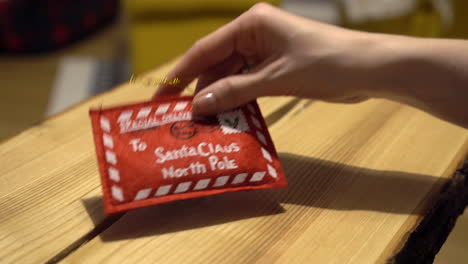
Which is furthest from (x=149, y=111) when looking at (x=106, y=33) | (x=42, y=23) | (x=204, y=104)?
(x=106, y=33)

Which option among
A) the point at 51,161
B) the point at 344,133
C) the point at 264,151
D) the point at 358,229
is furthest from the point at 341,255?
the point at 51,161

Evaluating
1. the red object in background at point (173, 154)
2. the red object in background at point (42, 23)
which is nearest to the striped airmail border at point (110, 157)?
the red object in background at point (173, 154)

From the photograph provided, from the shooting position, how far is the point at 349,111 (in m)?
0.80

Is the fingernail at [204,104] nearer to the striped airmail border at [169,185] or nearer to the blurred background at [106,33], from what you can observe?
the striped airmail border at [169,185]

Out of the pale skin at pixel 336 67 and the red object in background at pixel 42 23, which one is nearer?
the pale skin at pixel 336 67

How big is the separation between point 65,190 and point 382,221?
1.34 ft

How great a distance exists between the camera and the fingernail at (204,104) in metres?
0.61

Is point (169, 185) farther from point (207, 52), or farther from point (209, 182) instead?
point (207, 52)

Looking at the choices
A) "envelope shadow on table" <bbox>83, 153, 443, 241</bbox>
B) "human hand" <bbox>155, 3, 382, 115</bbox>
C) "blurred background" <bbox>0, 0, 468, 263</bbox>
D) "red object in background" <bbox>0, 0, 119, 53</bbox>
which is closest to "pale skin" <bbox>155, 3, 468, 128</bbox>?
"human hand" <bbox>155, 3, 382, 115</bbox>

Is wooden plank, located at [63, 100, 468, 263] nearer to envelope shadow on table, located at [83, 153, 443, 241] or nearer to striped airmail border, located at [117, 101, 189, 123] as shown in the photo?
envelope shadow on table, located at [83, 153, 443, 241]

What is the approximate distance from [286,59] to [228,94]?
0.09 meters

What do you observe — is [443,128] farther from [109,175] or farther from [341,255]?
[109,175]

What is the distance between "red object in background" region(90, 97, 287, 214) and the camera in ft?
1.77

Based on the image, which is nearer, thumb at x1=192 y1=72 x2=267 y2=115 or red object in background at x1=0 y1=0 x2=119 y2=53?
thumb at x1=192 y1=72 x2=267 y2=115
